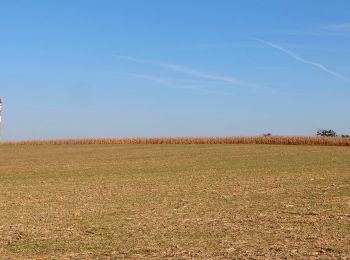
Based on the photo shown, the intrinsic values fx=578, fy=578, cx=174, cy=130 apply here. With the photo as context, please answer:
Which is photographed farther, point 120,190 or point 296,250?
point 120,190

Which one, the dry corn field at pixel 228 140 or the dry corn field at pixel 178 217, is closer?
the dry corn field at pixel 178 217

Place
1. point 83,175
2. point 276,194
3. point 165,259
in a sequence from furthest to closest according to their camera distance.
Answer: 1. point 83,175
2. point 276,194
3. point 165,259

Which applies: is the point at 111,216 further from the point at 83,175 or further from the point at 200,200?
the point at 83,175

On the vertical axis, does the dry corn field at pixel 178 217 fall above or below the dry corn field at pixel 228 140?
below

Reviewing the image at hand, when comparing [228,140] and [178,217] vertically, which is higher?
[228,140]

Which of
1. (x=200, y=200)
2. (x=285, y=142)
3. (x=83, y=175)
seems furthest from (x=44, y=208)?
(x=285, y=142)

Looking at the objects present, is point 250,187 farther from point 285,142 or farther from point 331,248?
point 285,142

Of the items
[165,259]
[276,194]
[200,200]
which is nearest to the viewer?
[165,259]

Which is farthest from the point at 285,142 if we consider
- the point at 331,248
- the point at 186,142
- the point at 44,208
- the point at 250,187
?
the point at 331,248

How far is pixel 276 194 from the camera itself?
1845 cm

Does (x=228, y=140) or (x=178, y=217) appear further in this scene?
(x=228, y=140)

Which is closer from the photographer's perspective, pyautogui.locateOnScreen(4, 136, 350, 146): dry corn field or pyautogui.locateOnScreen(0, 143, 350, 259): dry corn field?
pyautogui.locateOnScreen(0, 143, 350, 259): dry corn field

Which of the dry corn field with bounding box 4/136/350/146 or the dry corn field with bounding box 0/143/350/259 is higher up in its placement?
the dry corn field with bounding box 4/136/350/146

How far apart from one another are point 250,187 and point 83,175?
10.3 m
